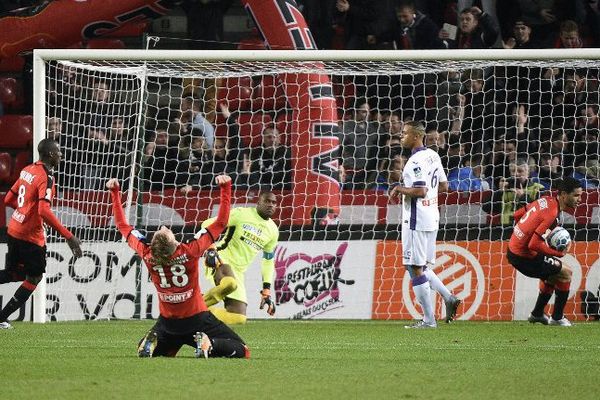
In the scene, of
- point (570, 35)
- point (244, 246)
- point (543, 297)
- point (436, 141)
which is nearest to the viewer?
point (244, 246)

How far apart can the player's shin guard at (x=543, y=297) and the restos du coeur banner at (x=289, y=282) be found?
1973mm

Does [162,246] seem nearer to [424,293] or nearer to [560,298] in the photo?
[424,293]

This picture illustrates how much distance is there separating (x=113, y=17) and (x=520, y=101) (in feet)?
17.5

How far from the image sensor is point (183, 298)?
9.08m

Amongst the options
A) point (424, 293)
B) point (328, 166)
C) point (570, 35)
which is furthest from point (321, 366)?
point (570, 35)

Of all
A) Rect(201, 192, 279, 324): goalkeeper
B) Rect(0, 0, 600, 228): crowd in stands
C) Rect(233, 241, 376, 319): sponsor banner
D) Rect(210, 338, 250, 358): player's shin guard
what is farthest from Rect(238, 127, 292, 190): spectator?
Rect(210, 338, 250, 358): player's shin guard

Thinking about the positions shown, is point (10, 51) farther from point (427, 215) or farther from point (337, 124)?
point (427, 215)

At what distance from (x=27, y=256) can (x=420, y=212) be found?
3.90m

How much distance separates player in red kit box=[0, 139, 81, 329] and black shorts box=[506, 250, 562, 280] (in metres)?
4.73

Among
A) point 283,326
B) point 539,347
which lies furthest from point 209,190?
point 539,347

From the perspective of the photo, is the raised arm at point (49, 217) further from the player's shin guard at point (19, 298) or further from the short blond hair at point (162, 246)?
the short blond hair at point (162, 246)

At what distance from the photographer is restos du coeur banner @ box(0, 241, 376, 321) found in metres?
14.6

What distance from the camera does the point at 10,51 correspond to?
17109mm

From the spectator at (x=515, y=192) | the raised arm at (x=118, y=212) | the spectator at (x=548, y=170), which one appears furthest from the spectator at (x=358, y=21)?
the raised arm at (x=118, y=212)
